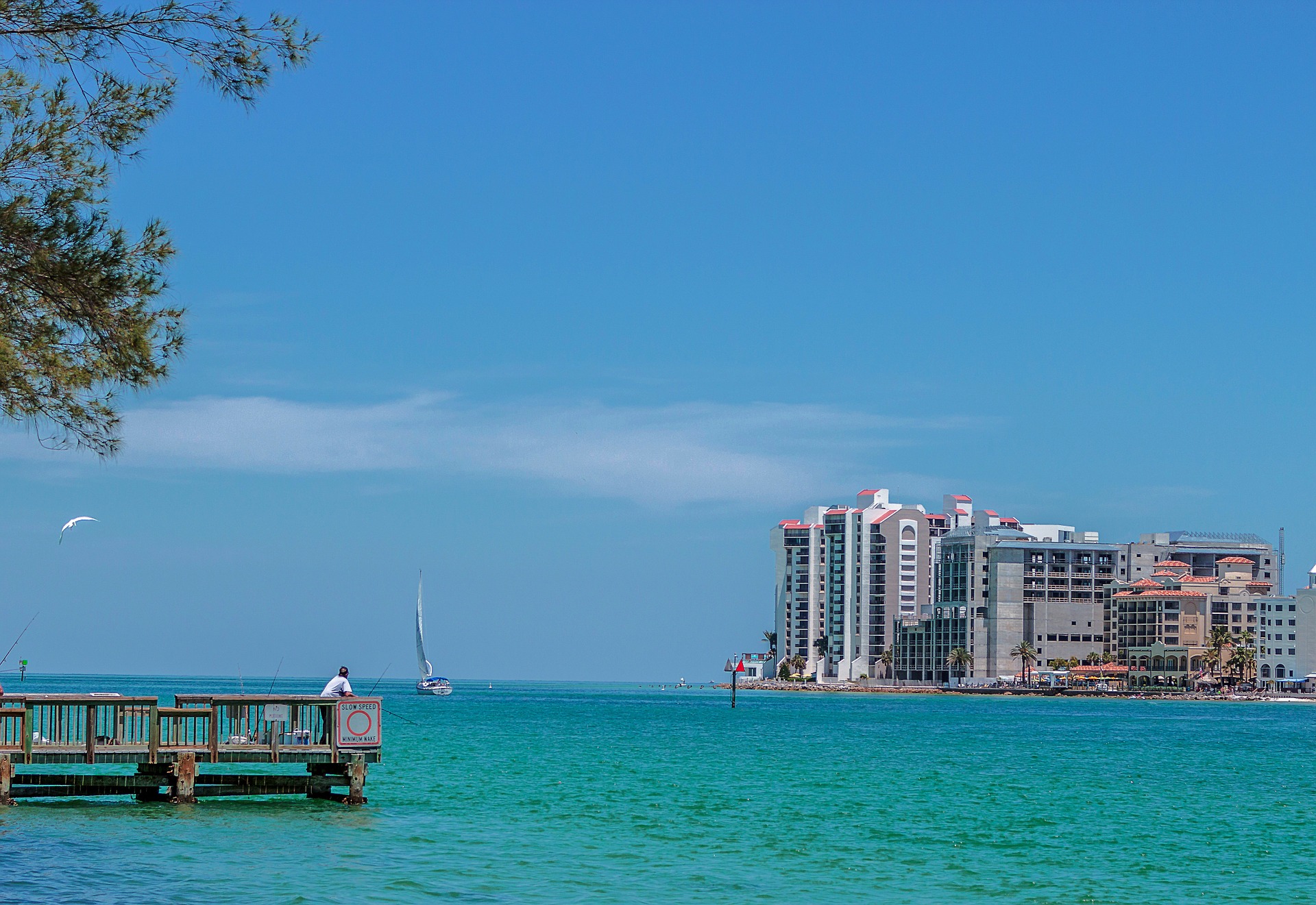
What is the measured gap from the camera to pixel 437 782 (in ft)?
147

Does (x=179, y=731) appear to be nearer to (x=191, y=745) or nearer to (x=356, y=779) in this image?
(x=191, y=745)

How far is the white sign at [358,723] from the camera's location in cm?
3219

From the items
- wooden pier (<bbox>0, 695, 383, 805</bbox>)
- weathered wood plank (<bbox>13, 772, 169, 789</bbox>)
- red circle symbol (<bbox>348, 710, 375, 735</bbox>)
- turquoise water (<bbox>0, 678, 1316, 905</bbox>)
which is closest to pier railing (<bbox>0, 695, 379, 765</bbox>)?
wooden pier (<bbox>0, 695, 383, 805</bbox>)

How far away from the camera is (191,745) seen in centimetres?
3203

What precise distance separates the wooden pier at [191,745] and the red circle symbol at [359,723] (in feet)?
0.05

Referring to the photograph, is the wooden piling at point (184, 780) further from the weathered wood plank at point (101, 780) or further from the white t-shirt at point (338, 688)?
the white t-shirt at point (338, 688)

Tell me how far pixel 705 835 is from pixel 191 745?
10.4 m

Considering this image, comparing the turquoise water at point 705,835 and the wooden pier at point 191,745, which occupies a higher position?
the wooden pier at point 191,745

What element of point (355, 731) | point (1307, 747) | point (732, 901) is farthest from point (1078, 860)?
point (1307, 747)

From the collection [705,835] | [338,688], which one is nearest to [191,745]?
[338,688]

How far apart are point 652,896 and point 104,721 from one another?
1323cm

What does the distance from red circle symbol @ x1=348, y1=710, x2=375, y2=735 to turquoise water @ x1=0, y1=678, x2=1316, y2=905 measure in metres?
1.64

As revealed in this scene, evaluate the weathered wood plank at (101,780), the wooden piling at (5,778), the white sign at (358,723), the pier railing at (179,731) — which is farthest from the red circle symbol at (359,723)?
the wooden piling at (5,778)

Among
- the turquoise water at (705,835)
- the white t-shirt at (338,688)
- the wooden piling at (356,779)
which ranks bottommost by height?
the turquoise water at (705,835)
